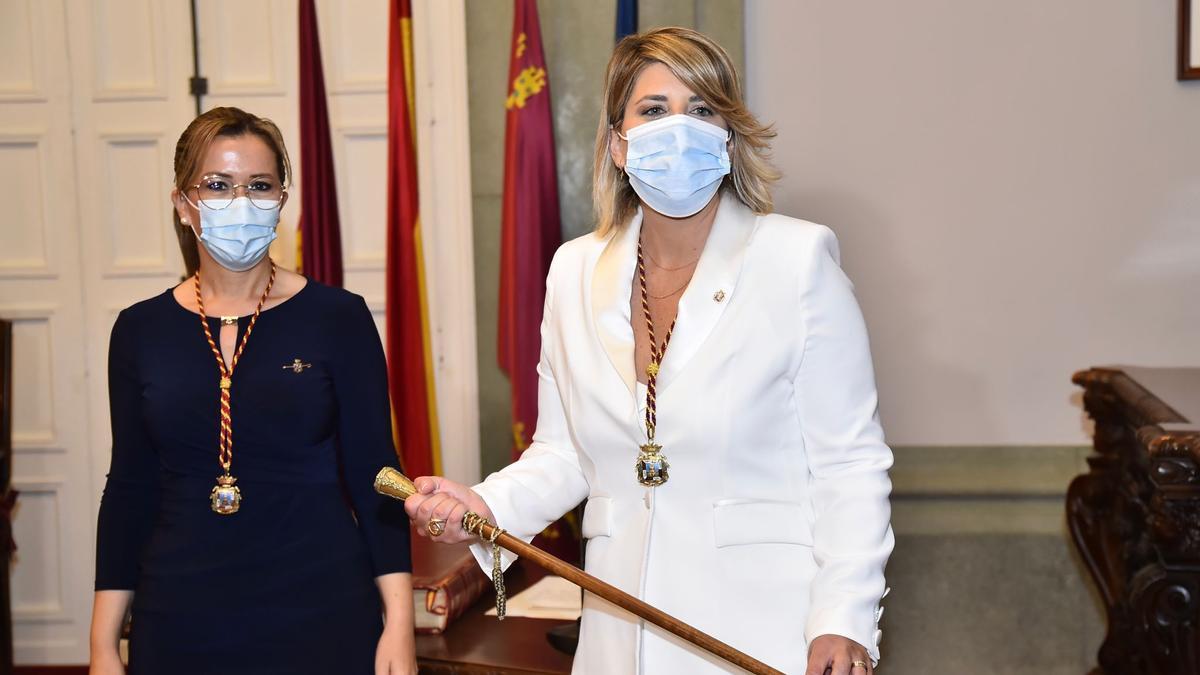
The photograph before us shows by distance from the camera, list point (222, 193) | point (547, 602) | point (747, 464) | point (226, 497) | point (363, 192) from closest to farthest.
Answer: point (747, 464) < point (226, 497) < point (222, 193) < point (547, 602) < point (363, 192)

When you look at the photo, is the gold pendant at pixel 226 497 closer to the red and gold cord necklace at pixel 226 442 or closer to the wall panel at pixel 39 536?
the red and gold cord necklace at pixel 226 442

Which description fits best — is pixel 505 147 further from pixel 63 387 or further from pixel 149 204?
pixel 63 387

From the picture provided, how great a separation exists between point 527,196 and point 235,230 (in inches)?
82.3

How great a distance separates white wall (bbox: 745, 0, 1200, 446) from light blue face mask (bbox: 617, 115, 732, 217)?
2.44 m

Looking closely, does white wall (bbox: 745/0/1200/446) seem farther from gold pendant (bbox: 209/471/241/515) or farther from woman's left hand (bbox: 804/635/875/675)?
woman's left hand (bbox: 804/635/875/675)

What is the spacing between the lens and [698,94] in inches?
80.9

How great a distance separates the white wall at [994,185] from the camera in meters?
4.32

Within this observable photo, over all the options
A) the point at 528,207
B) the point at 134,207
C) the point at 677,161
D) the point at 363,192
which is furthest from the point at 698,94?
the point at 134,207

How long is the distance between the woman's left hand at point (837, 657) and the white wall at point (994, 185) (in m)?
2.80

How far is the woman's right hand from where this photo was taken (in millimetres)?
1995

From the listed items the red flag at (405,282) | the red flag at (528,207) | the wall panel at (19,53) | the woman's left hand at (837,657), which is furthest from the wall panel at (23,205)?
the woman's left hand at (837,657)

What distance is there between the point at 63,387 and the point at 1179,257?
4.41 meters

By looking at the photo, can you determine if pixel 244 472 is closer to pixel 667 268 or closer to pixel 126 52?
pixel 667 268

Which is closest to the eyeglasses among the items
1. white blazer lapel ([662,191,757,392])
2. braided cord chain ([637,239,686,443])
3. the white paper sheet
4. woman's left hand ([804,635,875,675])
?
braided cord chain ([637,239,686,443])
